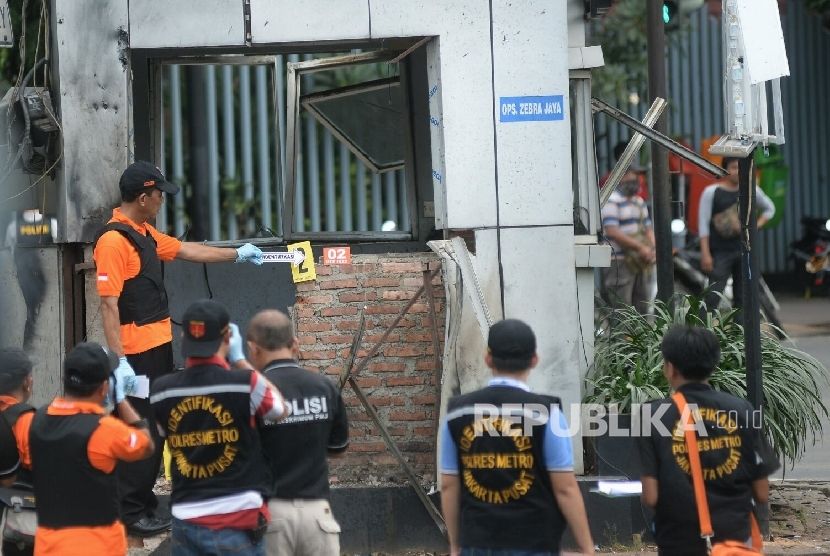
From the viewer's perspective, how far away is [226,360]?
5.15 m

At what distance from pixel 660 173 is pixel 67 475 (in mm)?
5485

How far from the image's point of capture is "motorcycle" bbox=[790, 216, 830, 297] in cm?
1716

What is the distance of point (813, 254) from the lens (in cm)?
1756

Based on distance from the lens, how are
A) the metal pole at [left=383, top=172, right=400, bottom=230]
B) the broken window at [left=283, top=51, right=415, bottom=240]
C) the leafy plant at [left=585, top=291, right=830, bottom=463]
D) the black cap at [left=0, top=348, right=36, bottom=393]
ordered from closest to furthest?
the black cap at [left=0, top=348, right=36, bottom=393]
the leafy plant at [left=585, top=291, right=830, bottom=463]
the broken window at [left=283, top=51, right=415, bottom=240]
the metal pole at [left=383, top=172, right=400, bottom=230]

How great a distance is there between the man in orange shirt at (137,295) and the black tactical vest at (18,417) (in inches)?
54.8

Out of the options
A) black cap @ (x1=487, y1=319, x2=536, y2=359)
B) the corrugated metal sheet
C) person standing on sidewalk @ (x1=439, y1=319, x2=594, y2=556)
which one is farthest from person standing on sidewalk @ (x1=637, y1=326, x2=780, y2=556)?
the corrugated metal sheet

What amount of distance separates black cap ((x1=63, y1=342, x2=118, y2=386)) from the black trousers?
1833mm

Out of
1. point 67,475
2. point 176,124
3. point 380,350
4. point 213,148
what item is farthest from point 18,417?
point 176,124

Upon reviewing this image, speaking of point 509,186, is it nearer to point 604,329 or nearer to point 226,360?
point 604,329

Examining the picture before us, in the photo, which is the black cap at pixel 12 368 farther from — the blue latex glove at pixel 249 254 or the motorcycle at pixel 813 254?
the motorcycle at pixel 813 254

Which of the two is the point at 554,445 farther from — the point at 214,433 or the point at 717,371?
the point at 717,371

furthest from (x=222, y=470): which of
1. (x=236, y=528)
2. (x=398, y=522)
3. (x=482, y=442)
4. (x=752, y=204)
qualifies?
(x=752, y=204)

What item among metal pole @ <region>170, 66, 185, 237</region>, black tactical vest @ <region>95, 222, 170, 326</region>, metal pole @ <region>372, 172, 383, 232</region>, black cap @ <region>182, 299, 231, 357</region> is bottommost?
black cap @ <region>182, 299, 231, 357</region>

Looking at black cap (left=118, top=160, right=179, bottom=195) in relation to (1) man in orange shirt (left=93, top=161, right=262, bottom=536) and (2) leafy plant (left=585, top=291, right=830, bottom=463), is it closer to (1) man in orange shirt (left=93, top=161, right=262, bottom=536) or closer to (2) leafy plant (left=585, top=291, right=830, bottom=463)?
(1) man in orange shirt (left=93, top=161, right=262, bottom=536)
